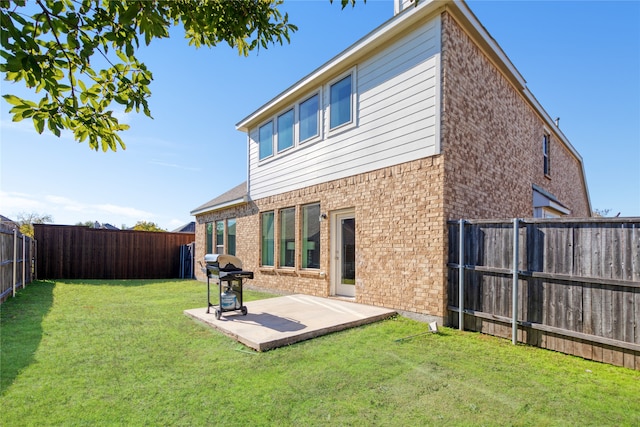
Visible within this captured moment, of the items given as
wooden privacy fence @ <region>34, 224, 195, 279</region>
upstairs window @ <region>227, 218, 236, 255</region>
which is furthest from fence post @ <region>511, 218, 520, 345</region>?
wooden privacy fence @ <region>34, 224, 195, 279</region>

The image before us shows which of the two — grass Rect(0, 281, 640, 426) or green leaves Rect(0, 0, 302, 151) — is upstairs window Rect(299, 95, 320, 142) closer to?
green leaves Rect(0, 0, 302, 151)

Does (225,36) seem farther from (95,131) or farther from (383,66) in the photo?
(383,66)

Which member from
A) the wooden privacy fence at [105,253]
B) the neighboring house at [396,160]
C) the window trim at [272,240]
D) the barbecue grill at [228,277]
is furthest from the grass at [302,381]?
the wooden privacy fence at [105,253]

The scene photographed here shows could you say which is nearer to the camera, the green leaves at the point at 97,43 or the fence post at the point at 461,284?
the green leaves at the point at 97,43

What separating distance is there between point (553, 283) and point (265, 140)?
9.17 meters

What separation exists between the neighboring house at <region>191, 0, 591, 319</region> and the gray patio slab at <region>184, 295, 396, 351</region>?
72 cm

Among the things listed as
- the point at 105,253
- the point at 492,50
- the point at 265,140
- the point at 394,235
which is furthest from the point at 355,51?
the point at 105,253

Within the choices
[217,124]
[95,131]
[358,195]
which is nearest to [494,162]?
[358,195]

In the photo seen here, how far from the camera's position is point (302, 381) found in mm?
3643

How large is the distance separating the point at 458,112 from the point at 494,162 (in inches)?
81.8

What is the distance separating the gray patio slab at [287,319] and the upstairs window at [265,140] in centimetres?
536

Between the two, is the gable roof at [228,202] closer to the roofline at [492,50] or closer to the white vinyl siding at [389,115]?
the white vinyl siding at [389,115]

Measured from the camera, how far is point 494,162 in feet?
25.6

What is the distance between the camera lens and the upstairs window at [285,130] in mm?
10078
